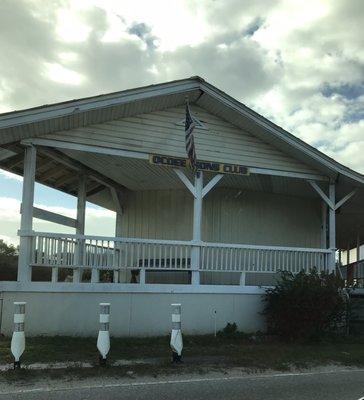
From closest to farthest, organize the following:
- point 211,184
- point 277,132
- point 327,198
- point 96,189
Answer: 1. point 211,184
2. point 277,132
3. point 327,198
4. point 96,189

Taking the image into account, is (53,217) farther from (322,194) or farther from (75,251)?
(322,194)

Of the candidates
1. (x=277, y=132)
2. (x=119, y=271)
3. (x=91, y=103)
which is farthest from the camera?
(x=119, y=271)

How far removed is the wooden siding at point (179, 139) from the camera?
12633mm

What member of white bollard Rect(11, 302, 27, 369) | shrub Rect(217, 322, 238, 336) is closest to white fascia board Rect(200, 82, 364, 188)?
shrub Rect(217, 322, 238, 336)

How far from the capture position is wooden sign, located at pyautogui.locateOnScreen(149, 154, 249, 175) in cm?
1301

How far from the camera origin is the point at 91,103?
1198 centimetres

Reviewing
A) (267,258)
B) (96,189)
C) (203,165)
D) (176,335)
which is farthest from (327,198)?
(176,335)

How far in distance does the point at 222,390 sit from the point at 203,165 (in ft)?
22.8

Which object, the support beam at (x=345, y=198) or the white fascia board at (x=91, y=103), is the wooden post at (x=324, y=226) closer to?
the support beam at (x=345, y=198)

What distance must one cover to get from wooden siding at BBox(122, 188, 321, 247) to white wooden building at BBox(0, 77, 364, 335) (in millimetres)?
34

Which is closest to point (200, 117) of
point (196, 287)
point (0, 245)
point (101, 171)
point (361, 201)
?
point (101, 171)

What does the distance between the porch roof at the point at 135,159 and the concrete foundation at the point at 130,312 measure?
3442mm

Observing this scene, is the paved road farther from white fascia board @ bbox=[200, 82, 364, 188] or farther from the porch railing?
white fascia board @ bbox=[200, 82, 364, 188]

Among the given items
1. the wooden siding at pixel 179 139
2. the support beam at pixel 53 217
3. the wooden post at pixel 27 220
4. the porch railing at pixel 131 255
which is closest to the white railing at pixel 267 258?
the porch railing at pixel 131 255
